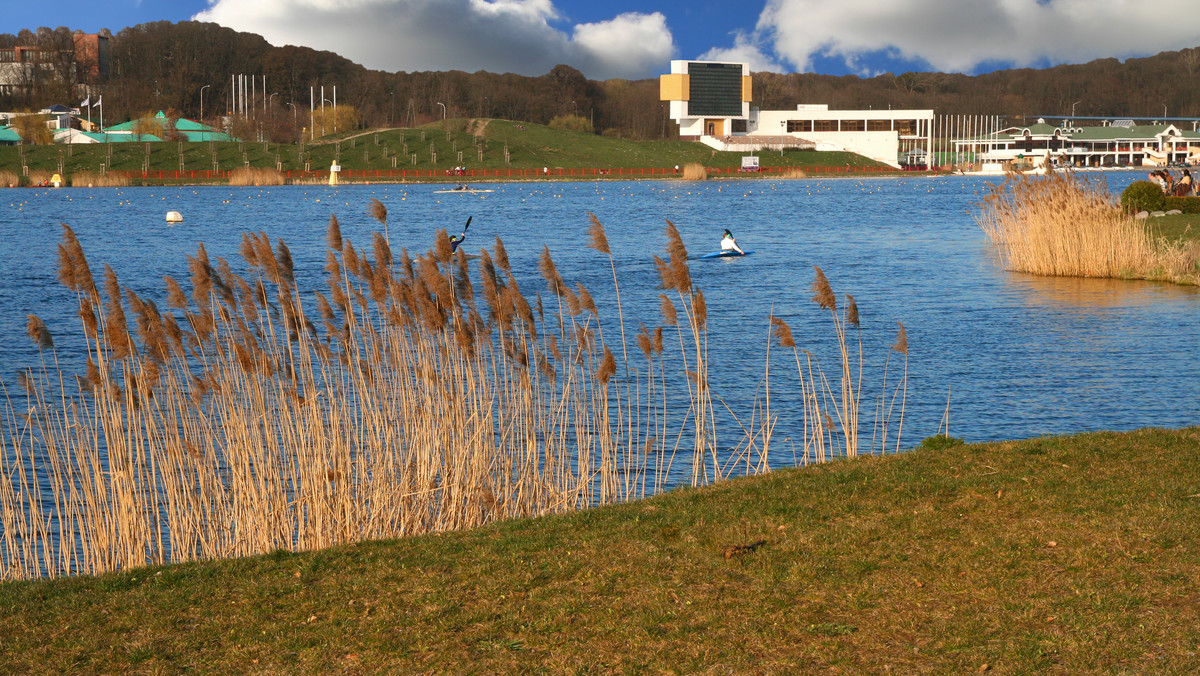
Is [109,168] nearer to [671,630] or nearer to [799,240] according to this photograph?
[799,240]

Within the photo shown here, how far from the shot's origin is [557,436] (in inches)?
558

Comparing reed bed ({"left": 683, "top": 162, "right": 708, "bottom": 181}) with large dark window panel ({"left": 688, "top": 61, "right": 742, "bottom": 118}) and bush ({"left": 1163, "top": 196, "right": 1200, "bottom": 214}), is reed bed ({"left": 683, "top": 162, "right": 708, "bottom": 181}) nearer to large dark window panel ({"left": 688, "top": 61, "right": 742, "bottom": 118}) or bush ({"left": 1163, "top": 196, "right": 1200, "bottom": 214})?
large dark window panel ({"left": 688, "top": 61, "right": 742, "bottom": 118})

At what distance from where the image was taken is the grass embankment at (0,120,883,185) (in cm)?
11650

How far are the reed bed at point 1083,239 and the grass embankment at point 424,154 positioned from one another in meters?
93.8

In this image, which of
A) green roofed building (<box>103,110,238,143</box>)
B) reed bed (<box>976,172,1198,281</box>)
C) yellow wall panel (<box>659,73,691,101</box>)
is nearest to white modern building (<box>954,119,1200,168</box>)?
yellow wall panel (<box>659,73,691,101</box>)

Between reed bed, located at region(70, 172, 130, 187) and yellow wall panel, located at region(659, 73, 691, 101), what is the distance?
84.7 metres

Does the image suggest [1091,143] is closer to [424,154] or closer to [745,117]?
[745,117]

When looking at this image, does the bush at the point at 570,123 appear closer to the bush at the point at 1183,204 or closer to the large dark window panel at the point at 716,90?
the large dark window panel at the point at 716,90

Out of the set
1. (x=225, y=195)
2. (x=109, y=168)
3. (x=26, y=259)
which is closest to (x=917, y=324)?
(x=26, y=259)

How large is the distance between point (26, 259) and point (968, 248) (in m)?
30.7

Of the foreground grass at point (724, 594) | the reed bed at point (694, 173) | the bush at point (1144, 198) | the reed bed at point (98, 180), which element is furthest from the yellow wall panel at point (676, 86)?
the foreground grass at point (724, 594)

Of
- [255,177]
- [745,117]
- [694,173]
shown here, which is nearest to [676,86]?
[745,117]

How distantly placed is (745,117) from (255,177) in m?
82.4

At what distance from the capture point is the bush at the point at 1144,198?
35094mm
